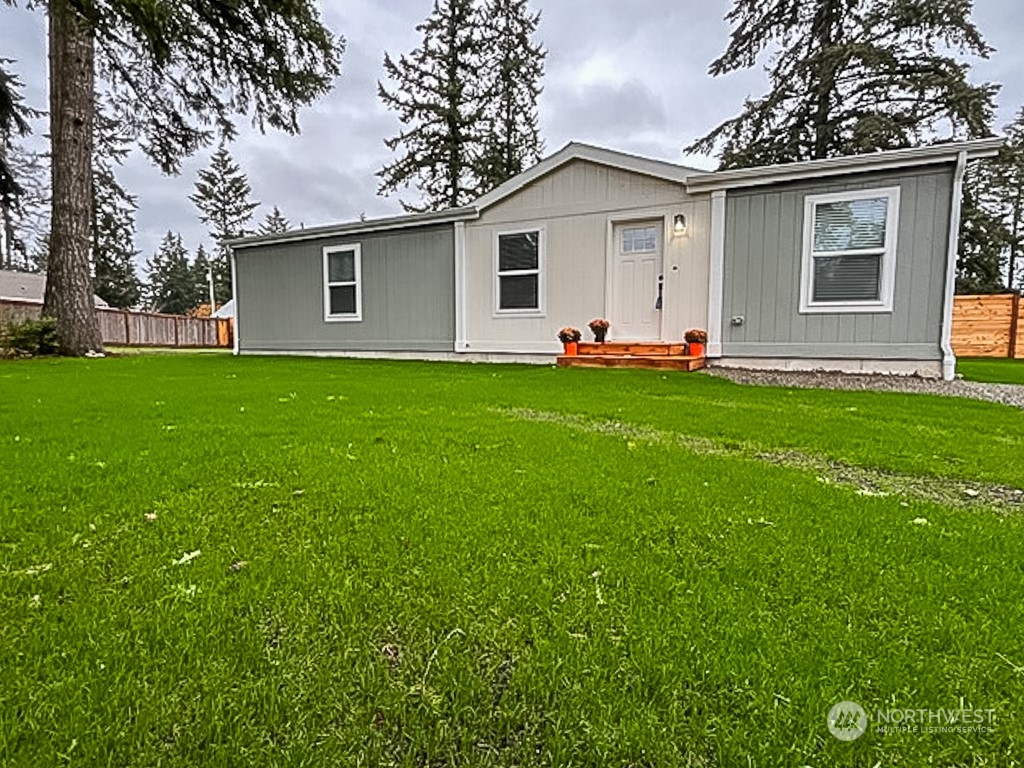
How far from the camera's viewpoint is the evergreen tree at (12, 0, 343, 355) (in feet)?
29.6

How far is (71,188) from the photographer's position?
942 centimetres

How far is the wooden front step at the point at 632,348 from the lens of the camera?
7.90 metres

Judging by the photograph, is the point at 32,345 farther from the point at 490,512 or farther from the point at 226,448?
the point at 490,512

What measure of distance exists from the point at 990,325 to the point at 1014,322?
1.30ft

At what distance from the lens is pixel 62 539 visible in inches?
67.5

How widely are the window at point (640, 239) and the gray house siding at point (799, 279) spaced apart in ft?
3.50

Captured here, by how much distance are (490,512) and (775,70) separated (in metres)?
17.0

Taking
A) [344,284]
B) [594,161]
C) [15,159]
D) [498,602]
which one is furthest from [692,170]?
[15,159]

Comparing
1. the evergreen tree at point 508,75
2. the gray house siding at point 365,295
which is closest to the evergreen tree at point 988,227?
the gray house siding at point 365,295

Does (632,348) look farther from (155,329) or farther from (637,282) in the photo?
(155,329)

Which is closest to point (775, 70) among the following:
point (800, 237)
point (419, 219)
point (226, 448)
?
point (800, 237)

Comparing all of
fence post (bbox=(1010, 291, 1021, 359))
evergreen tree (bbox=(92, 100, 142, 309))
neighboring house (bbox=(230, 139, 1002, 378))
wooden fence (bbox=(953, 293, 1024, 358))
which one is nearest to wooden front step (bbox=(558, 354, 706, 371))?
neighboring house (bbox=(230, 139, 1002, 378))

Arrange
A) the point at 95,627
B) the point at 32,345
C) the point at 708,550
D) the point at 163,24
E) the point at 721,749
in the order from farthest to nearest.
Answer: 1. the point at 32,345
2. the point at 163,24
3. the point at 708,550
4. the point at 95,627
5. the point at 721,749

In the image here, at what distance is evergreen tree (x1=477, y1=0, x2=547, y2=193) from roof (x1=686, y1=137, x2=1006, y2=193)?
12.6m
